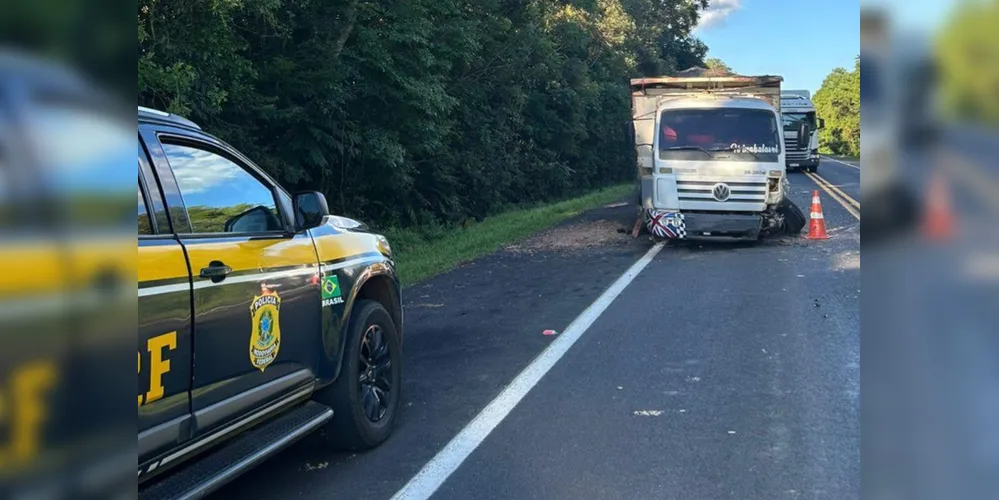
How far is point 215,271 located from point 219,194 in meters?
0.60

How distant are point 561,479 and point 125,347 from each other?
349cm

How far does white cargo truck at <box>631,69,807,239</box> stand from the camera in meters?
13.9

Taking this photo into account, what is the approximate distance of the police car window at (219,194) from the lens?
152 inches

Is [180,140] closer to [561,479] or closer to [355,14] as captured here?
[561,479]

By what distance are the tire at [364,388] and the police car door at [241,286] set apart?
1.26ft

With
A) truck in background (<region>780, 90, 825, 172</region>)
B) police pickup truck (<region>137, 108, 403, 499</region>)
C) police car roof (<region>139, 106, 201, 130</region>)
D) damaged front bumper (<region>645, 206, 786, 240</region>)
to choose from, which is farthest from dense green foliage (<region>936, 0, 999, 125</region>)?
truck in background (<region>780, 90, 825, 172</region>)

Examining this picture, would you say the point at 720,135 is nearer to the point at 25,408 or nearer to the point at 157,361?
the point at 157,361

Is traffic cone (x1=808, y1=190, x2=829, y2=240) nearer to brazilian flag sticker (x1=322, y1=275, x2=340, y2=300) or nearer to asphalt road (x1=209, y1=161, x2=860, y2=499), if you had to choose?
asphalt road (x1=209, y1=161, x2=860, y2=499)

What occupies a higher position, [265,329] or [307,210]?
[307,210]

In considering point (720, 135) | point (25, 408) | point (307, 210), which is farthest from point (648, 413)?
point (720, 135)

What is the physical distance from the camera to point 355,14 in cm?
1515

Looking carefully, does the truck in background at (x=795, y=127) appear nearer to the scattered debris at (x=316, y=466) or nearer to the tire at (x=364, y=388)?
the tire at (x=364, y=388)

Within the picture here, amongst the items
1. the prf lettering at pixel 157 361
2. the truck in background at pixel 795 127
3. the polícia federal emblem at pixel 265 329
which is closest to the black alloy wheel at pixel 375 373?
the polícia federal emblem at pixel 265 329

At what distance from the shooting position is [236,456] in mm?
3951
